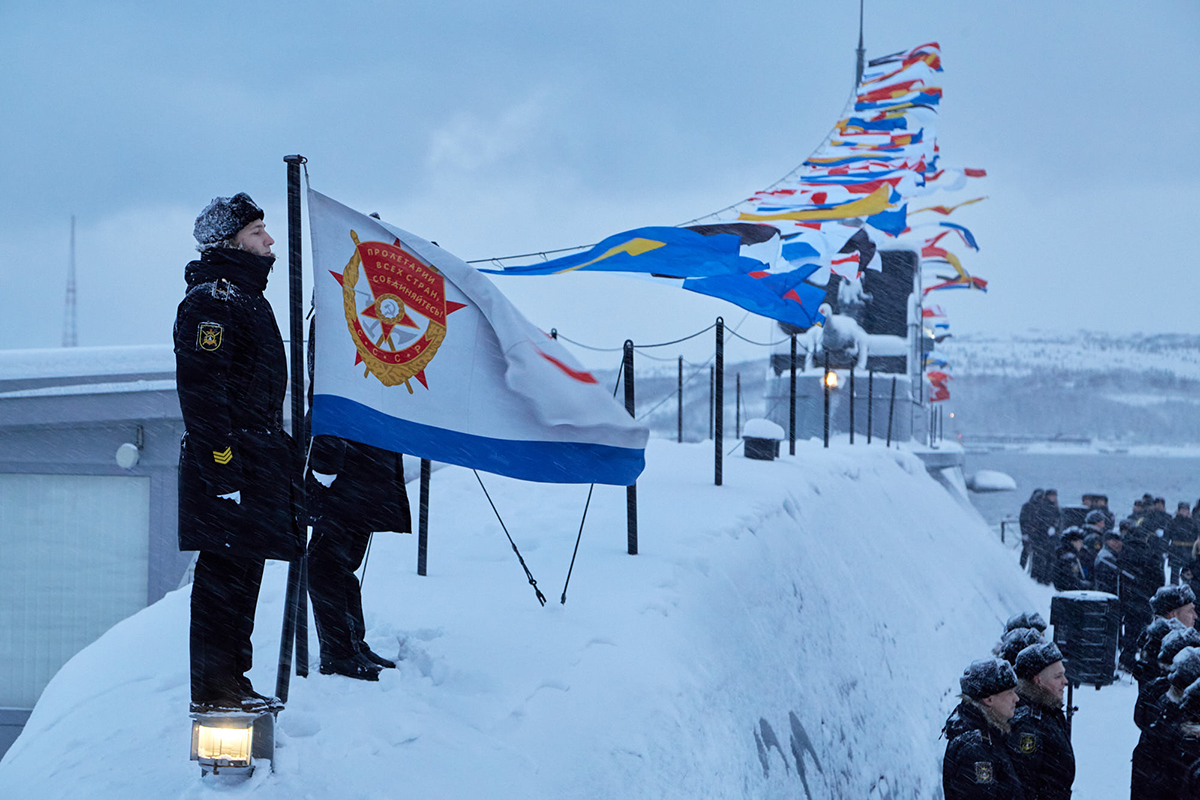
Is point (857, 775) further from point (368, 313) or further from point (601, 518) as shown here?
point (368, 313)

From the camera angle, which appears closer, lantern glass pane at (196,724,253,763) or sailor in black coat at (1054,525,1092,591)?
lantern glass pane at (196,724,253,763)

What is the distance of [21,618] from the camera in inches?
406

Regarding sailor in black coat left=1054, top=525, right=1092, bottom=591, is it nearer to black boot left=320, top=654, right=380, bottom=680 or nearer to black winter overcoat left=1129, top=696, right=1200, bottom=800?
black winter overcoat left=1129, top=696, right=1200, bottom=800

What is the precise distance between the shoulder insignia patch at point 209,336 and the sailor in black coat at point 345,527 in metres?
1.00

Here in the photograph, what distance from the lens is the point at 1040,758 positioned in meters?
4.84

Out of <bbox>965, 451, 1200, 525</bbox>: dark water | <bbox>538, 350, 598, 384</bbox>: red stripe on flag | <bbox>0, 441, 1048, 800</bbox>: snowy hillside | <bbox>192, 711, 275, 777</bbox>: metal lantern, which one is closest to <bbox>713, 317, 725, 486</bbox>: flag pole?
<bbox>0, 441, 1048, 800</bbox>: snowy hillside

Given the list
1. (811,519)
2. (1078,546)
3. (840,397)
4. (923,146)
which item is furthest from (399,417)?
(840,397)

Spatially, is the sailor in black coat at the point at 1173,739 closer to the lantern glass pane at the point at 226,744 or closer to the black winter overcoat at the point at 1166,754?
the black winter overcoat at the point at 1166,754

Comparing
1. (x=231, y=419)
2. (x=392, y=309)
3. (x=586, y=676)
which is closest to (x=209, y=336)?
(x=231, y=419)

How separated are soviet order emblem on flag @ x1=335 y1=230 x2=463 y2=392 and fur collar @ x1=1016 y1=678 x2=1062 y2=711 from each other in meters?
3.51

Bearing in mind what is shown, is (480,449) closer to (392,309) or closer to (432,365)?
(432,365)

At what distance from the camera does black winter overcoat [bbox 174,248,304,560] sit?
11.6 ft

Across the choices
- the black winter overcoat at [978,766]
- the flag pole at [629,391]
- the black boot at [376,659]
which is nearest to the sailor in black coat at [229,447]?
the black boot at [376,659]

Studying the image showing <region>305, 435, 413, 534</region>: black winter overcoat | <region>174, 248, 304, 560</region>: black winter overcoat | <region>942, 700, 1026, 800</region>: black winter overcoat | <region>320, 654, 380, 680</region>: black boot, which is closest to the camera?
<region>174, 248, 304, 560</region>: black winter overcoat
